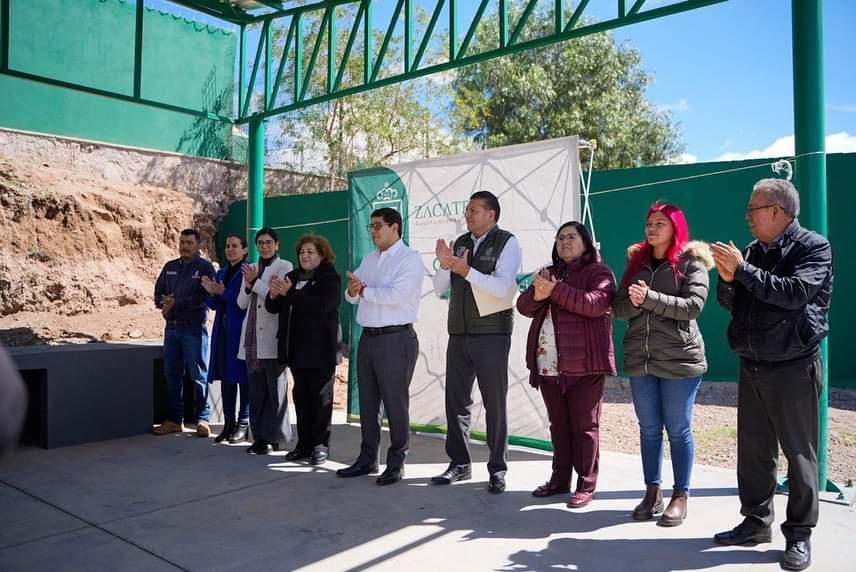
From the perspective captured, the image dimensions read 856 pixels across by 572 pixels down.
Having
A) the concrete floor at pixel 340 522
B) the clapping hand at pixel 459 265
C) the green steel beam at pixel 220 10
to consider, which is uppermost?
the green steel beam at pixel 220 10

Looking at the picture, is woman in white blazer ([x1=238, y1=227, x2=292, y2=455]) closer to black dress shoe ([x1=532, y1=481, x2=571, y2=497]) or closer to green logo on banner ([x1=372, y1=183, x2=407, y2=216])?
green logo on banner ([x1=372, y1=183, x2=407, y2=216])

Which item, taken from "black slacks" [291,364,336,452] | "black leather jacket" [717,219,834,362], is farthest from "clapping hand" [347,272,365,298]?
"black leather jacket" [717,219,834,362]

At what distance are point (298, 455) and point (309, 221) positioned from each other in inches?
327

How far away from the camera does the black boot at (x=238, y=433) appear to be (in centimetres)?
547

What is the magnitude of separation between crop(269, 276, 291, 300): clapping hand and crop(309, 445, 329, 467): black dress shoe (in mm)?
1126

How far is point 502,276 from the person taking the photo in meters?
4.08

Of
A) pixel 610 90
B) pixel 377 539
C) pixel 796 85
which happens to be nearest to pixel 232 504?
pixel 377 539

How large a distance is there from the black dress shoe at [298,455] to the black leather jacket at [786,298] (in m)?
3.03

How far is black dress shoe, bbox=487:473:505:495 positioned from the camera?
4.08m

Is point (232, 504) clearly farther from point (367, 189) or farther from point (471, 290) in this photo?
point (367, 189)

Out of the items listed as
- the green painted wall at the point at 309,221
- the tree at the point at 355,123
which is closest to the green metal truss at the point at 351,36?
the green painted wall at the point at 309,221

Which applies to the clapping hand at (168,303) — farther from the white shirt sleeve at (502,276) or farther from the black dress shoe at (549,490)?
the black dress shoe at (549,490)

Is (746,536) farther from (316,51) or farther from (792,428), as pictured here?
(316,51)

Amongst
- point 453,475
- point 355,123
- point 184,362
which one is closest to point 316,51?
point 184,362
